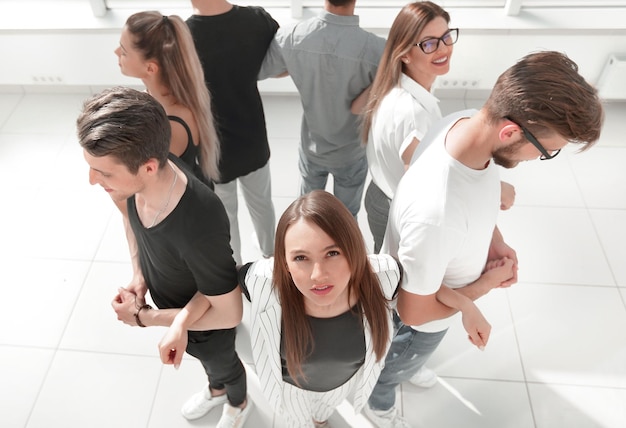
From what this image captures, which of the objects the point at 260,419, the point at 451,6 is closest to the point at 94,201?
the point at 260,419

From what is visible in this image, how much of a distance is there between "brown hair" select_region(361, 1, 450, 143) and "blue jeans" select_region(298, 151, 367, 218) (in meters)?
0.63

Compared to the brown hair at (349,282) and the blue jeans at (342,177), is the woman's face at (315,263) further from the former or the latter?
the blue jeans at (342,177)

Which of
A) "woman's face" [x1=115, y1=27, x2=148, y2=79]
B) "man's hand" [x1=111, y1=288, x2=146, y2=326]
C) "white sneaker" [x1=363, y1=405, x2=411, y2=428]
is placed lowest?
"white sneaker" [x1=363, y1=405, x2=411, y2=428]

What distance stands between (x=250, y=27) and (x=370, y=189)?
90cm

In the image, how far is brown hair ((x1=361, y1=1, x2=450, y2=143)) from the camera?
6.91 feet

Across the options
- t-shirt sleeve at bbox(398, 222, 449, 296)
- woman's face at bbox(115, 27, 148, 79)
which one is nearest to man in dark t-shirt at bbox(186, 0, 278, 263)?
woman's face at bbox(115, 27, 148, 79)

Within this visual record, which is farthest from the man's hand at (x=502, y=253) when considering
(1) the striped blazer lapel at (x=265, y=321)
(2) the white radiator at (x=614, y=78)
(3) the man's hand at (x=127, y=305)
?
(2) the white radiator at (x=614, y=78)

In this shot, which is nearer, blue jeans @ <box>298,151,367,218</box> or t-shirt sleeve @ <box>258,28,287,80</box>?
t-shirt sleeve @ <box>258,28,287,80</box>

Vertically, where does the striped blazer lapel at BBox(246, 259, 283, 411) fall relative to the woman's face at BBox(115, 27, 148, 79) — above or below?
below

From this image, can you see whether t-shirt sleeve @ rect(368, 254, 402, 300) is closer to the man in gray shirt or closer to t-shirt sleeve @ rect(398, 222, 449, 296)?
t-shirt sleeve @ rect(398, 222, 449, 296)

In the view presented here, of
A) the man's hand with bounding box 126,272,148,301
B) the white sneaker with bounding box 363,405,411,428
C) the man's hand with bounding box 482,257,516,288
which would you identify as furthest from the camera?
the white sneaker with bounding box 363,405,411,428

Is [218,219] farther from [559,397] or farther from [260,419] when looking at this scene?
[559,397]

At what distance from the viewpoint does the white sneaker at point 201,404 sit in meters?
2.60

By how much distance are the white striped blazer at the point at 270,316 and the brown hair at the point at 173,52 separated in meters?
0.73
